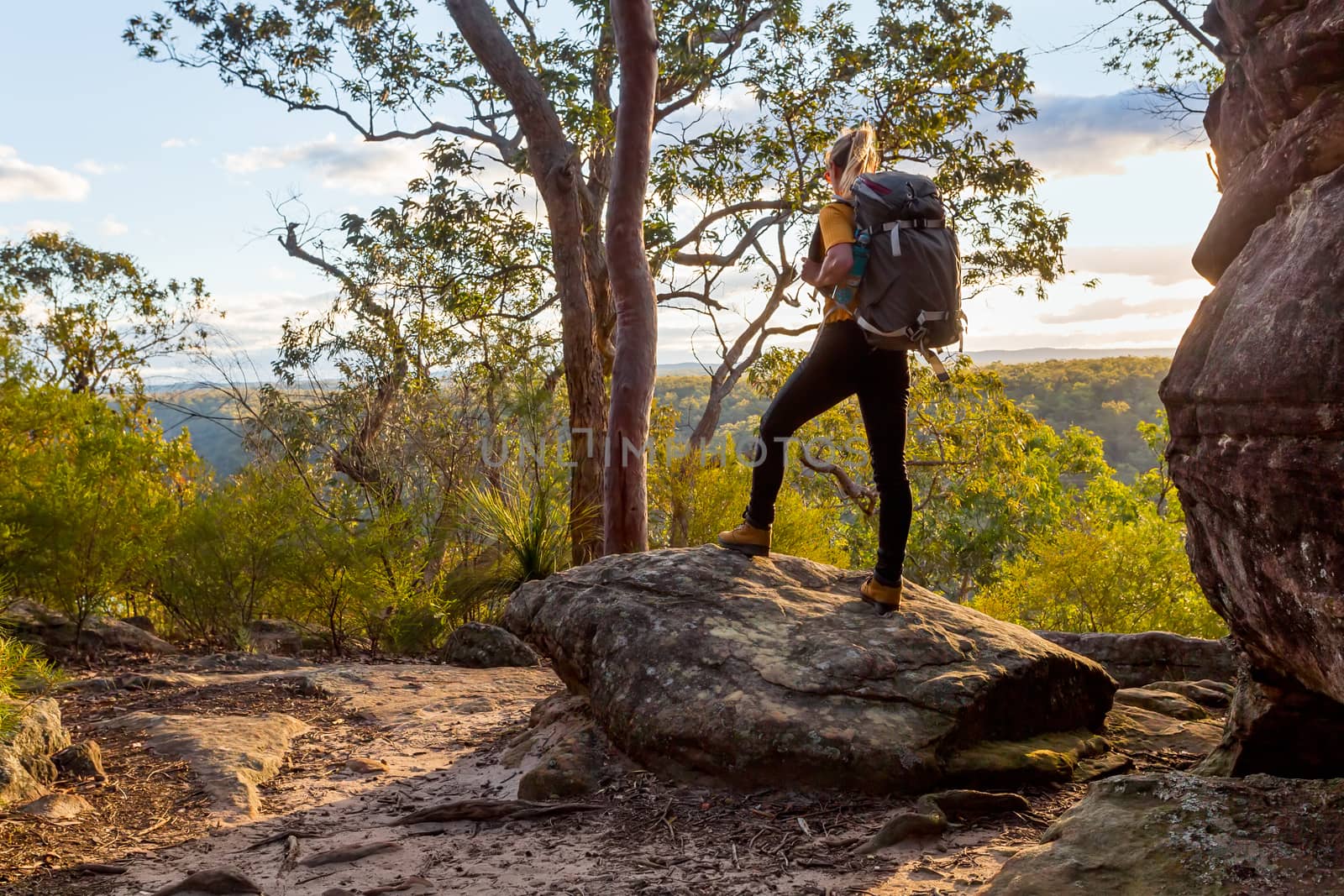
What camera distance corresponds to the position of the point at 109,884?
3.18 metres

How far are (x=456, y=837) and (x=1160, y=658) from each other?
4459 mm

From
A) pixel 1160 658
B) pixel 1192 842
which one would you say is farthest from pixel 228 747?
pixel 1160 658

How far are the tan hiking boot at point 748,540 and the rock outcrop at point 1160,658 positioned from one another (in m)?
2.29

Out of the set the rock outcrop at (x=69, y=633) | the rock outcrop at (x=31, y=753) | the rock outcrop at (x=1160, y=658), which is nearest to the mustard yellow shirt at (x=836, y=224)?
the rock outcrop at (x=1160, y=658)

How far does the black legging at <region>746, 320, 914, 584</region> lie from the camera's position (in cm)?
394

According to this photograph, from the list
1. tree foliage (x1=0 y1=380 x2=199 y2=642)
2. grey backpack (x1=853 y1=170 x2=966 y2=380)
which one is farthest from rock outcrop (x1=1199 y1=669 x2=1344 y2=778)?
tree foliage (x1=0 y1=380 x2=199 y2=642)

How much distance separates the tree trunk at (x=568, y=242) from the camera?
851 cm

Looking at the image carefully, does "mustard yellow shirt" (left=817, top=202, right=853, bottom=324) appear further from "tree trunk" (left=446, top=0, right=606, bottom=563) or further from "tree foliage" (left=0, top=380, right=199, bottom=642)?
"tree foliage" (left=0, top=380, right=199, bottom=642)

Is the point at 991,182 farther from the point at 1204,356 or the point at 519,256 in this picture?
the point at 1204,356

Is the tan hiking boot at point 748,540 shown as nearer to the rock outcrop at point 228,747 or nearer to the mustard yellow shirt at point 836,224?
the mustard yellow shirt at point 836,224

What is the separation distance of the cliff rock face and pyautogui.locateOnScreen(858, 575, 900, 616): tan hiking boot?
4.73 feet

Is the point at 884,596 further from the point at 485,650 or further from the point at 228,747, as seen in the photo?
the point at 485,650

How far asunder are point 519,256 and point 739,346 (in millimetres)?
3846

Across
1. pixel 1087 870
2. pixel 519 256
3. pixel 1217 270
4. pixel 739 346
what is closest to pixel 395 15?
pixel 519 256
